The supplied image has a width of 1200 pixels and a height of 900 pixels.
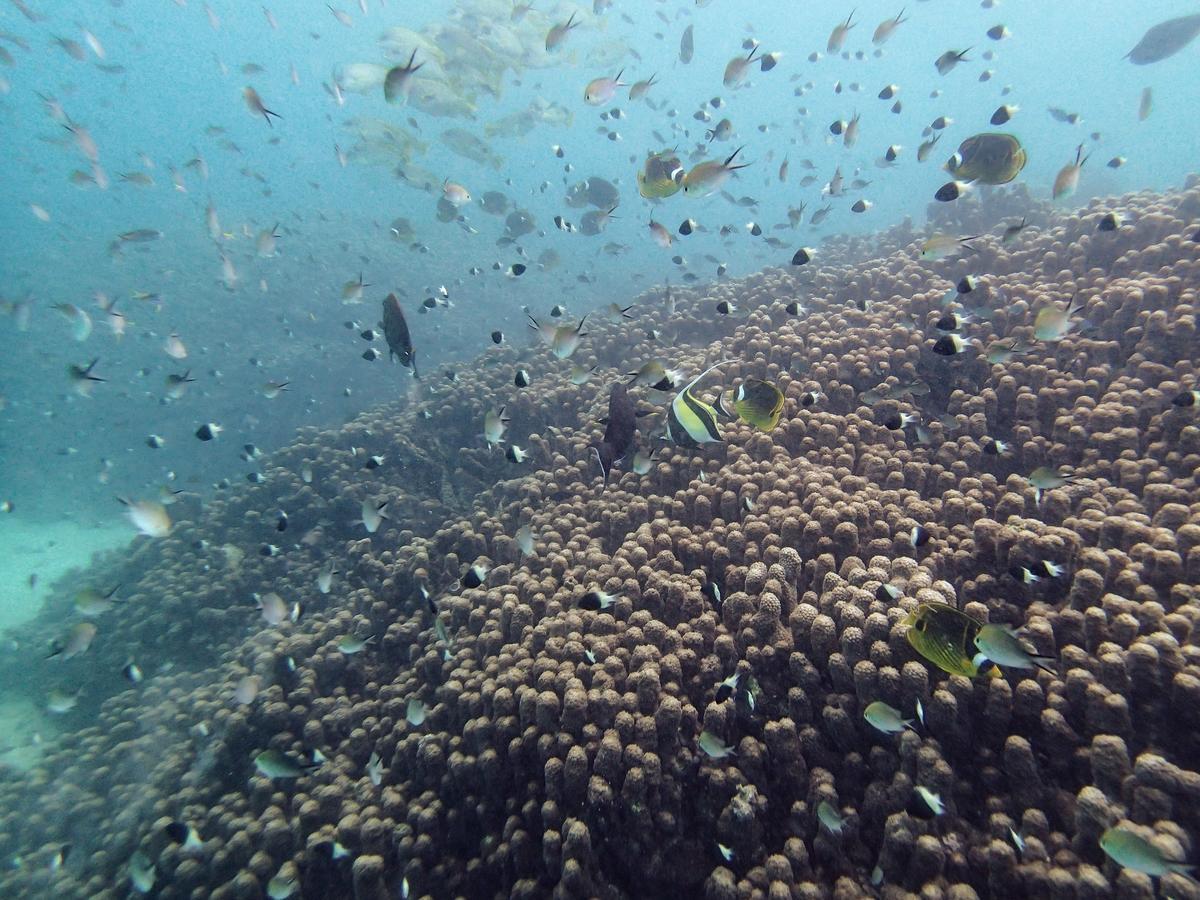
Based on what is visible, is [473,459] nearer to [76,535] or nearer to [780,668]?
[780,668]

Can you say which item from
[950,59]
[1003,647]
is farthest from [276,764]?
[950,59]

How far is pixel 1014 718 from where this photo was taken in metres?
3.16

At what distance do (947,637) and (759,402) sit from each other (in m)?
2.08

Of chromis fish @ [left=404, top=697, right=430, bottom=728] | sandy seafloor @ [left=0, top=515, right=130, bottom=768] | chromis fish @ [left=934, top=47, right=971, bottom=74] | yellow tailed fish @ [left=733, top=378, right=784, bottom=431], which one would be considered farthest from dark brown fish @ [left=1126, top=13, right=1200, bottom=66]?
sandy seafloor @ [left=0, top=515, right=130, bottom=768]

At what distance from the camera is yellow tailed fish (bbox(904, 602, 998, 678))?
9.42ft

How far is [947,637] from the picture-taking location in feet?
9.52

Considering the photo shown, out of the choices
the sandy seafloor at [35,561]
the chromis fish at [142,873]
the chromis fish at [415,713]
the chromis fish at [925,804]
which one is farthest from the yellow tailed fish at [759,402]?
the sandy seafloor at [35,561]

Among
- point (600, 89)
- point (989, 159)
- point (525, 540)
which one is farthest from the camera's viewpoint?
point (600, 89)

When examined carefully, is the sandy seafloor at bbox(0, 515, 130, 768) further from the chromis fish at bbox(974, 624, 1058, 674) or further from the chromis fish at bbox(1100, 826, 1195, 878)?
the chromis fish at bbox(1100, 826, 1195, 878)

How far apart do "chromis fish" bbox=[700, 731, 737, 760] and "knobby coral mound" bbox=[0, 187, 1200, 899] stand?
65mm

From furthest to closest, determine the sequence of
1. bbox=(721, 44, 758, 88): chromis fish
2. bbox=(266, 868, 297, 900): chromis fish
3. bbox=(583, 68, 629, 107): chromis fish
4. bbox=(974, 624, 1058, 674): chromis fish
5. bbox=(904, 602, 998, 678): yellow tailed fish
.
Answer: bbox=(721, 44, 758, 88): chromis fish < bbox=(583, 68, 629, 107): chromis fish < bbox=(266, 868, 297, 900): chromis fish < bbox=(904, 602, 998, 678): yellow tailed fish < bbox=(974, 624, 1058, 674): chromis fish

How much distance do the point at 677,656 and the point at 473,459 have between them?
611 cm

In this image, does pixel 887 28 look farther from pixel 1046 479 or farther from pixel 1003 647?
pixel 1003 647

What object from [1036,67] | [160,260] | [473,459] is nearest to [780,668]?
[473,459]
